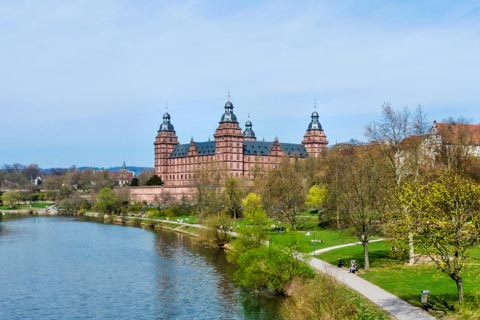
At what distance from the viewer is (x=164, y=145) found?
14438cm

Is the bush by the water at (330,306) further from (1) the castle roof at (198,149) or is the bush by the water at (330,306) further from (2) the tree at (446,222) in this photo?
(1) the castle roof at (198,149)

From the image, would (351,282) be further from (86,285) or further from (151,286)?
(86,285)

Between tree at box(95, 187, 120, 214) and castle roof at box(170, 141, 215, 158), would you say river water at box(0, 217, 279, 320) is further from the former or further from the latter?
castle roof at box(170, 141, 215, 158)

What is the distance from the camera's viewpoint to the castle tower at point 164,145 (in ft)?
473

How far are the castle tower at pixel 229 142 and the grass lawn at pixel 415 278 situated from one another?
83489 millimetres

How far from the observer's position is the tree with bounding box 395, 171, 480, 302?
75.3 ft

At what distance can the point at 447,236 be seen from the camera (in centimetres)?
2278

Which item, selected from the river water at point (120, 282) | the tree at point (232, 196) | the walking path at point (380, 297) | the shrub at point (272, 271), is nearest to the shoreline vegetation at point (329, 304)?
the walking path at point (380, 297)

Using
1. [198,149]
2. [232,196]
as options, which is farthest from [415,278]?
[198,149]

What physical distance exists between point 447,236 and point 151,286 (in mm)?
22212

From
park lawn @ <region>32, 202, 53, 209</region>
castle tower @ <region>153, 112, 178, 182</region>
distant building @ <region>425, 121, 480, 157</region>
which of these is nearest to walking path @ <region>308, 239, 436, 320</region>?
distant building @ <region>425, 121, 480, 157</region>

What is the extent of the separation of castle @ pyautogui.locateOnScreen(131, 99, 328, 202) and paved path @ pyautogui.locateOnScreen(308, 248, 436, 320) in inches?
2901

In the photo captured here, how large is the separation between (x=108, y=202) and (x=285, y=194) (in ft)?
189

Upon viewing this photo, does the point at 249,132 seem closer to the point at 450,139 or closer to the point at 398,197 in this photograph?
the point at 450,139
